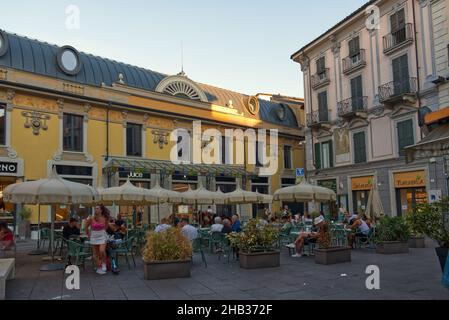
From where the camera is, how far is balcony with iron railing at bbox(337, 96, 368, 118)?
947 inches

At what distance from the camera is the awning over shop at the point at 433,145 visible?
8.33 metres

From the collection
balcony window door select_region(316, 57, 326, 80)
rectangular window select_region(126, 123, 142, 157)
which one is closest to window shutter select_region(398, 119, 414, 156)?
balcony window door select_region(316, 57, 326, 80)

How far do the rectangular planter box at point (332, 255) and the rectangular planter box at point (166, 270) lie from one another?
3582 millimetres

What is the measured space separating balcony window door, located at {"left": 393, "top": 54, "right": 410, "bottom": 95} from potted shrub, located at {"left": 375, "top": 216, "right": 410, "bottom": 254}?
11.3 meters

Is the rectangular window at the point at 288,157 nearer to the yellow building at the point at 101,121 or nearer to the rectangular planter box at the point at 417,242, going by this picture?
the yellow building at the point at 101,121

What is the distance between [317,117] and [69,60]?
16.2m

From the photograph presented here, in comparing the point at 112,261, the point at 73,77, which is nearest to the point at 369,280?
the point at 112,261

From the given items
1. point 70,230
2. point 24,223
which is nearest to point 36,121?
point 24,223

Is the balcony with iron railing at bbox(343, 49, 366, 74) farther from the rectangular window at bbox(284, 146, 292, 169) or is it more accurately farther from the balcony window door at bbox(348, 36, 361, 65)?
the rectangular window at bbox(284, 146, 292, 169)

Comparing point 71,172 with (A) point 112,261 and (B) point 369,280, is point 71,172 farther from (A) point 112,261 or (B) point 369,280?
(B) point 369,280

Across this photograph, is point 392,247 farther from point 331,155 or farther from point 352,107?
point 331,155

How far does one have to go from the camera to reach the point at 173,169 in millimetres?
25469

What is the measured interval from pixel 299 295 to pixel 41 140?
18.6m

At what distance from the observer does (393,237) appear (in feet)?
40.1
